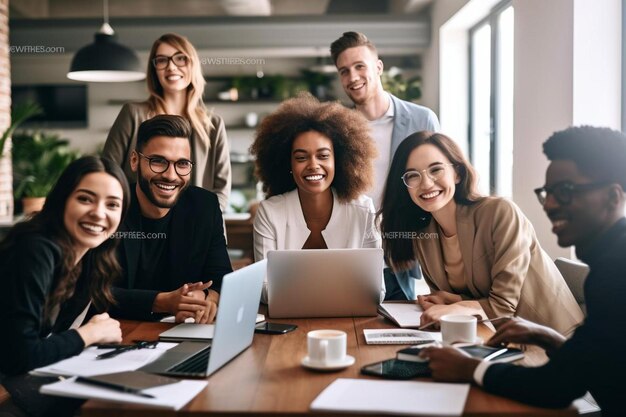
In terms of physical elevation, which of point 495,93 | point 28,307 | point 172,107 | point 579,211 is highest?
point 495,93

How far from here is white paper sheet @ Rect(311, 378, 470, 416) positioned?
1.23 metres

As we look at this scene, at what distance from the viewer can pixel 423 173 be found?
7.69 feet

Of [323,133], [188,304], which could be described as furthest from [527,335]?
[323,133]

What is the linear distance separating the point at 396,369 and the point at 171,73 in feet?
6.38

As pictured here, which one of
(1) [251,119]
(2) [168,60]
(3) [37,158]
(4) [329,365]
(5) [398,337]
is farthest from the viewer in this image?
(1) [251,119]

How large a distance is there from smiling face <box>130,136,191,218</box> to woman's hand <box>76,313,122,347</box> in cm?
62

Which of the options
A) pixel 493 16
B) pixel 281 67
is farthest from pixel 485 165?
pixel 281 67

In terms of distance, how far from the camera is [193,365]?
1528 mm

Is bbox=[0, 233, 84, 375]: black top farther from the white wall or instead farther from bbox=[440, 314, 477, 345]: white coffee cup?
the white wall

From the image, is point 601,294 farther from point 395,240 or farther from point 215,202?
point 215,202

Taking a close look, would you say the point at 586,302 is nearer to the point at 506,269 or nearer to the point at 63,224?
the point at 506,269

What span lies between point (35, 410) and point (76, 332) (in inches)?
10.6

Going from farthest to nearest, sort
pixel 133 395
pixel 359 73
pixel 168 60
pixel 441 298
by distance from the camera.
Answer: pixel 359 73, pixel 168 60, pixel 441 298, pixel 133 395

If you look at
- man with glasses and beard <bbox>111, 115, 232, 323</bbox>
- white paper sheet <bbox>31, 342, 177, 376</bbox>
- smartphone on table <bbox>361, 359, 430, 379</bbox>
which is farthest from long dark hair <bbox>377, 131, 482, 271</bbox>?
white paper sheet <bbox>31, 342, 177, 376</bbox>
